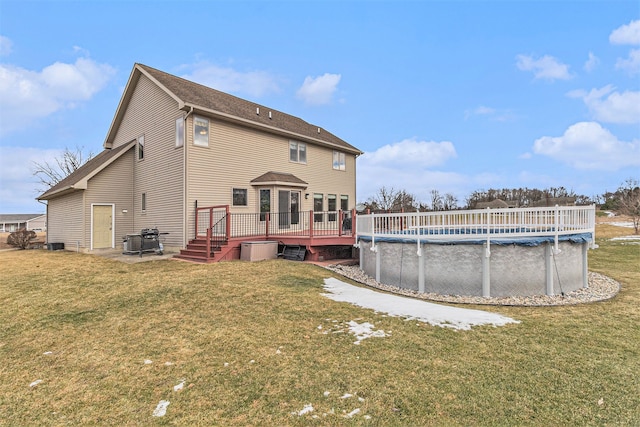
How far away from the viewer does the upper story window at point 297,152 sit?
16.7 metres

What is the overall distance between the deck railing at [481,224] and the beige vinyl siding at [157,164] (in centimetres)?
774

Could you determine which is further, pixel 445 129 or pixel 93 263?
pixel 445 129

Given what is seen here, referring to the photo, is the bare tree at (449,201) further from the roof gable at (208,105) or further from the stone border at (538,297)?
the stone border at (538,297)

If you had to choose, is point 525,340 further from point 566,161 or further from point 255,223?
point 566,161

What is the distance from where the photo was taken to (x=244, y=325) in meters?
4.92

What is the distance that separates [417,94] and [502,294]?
1612cm

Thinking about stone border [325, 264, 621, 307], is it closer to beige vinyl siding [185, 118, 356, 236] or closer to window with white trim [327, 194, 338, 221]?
beige vinyl siding [185, 118, 356, 236]

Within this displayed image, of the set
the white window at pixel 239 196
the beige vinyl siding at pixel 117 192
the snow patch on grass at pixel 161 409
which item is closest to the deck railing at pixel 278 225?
the white window at pixel 239 196

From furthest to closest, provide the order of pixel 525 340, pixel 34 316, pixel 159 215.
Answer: pixel 159 215 < pixel 34 316 < pixel 525 340

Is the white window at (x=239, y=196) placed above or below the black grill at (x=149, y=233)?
above

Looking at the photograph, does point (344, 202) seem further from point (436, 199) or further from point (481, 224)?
point (436, 199)

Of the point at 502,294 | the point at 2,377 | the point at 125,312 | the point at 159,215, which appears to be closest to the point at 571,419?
the point at 502,294

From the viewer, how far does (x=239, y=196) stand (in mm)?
14125

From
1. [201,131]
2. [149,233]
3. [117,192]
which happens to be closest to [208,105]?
[201,131]
